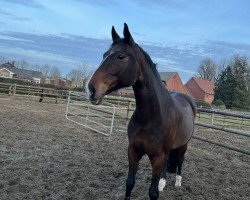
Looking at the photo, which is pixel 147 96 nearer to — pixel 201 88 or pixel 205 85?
pixel 201 88

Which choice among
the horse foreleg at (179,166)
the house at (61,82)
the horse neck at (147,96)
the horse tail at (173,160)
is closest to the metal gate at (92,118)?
the horse tail at (173,160)

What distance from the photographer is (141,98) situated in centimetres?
344

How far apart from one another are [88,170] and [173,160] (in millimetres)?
1322

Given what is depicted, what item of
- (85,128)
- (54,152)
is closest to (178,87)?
(85,128)

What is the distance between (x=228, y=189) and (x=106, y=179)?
183cm

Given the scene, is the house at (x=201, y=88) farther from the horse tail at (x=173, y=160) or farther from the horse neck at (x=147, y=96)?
the horse neck at (x=147, y=96)

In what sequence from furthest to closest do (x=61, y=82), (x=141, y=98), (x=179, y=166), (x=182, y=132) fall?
1. (x=61, y=82)
2. (x=179, y=166)
3. (x=182, y=132)
4. (x=141, y=98)

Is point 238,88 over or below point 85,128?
over

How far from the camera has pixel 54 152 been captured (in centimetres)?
620

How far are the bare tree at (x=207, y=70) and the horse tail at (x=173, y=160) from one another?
64.1 m

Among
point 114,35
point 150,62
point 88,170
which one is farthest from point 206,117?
point 114,35

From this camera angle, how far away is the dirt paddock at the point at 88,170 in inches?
169

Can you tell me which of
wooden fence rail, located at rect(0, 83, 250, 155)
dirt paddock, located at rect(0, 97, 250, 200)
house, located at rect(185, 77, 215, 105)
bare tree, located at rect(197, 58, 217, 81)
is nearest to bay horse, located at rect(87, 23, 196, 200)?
dirt paddock, located at rect(0, 97, 250, 200)

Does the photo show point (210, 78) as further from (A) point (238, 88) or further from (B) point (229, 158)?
(B) point (229, 158)
